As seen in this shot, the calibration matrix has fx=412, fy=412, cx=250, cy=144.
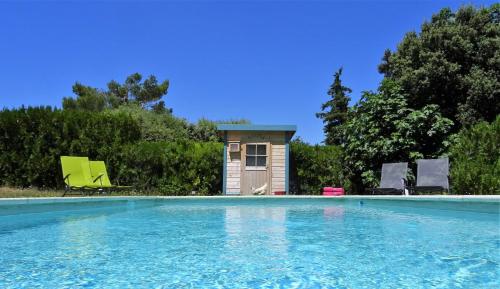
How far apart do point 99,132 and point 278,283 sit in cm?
1061

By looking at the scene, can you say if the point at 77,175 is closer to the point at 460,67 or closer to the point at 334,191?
the point at 334,191

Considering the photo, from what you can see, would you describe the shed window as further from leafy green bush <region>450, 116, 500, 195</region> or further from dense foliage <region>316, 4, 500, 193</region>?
leafy green bush <region>450, 116, 500, 195</region>

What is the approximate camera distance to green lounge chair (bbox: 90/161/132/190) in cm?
1068

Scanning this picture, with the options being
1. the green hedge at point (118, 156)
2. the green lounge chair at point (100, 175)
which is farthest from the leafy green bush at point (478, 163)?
the green lounge chair at point (100, 175)

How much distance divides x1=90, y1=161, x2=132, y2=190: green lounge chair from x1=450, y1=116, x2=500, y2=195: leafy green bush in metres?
8.22

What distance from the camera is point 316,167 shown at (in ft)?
41.7

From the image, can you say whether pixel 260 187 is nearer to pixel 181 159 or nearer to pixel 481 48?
pixel 181 159

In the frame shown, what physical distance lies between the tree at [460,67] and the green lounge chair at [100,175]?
9927 mm

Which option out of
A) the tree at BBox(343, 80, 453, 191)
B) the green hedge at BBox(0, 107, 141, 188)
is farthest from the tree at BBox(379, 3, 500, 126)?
the green hedge at BBox(0, 107, 141, 188)

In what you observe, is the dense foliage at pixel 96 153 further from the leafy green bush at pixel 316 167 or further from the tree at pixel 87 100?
the tree at pixel 87 100

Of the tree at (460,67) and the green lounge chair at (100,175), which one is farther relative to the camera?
the tree at (460,67)

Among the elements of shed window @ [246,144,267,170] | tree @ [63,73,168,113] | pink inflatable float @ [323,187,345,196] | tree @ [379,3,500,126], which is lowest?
pink inflatable float @ [323,187,345,196]

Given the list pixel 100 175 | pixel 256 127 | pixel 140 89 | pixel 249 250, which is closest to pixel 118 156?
pixel 100 175

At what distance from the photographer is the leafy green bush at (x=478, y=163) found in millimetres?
8977
